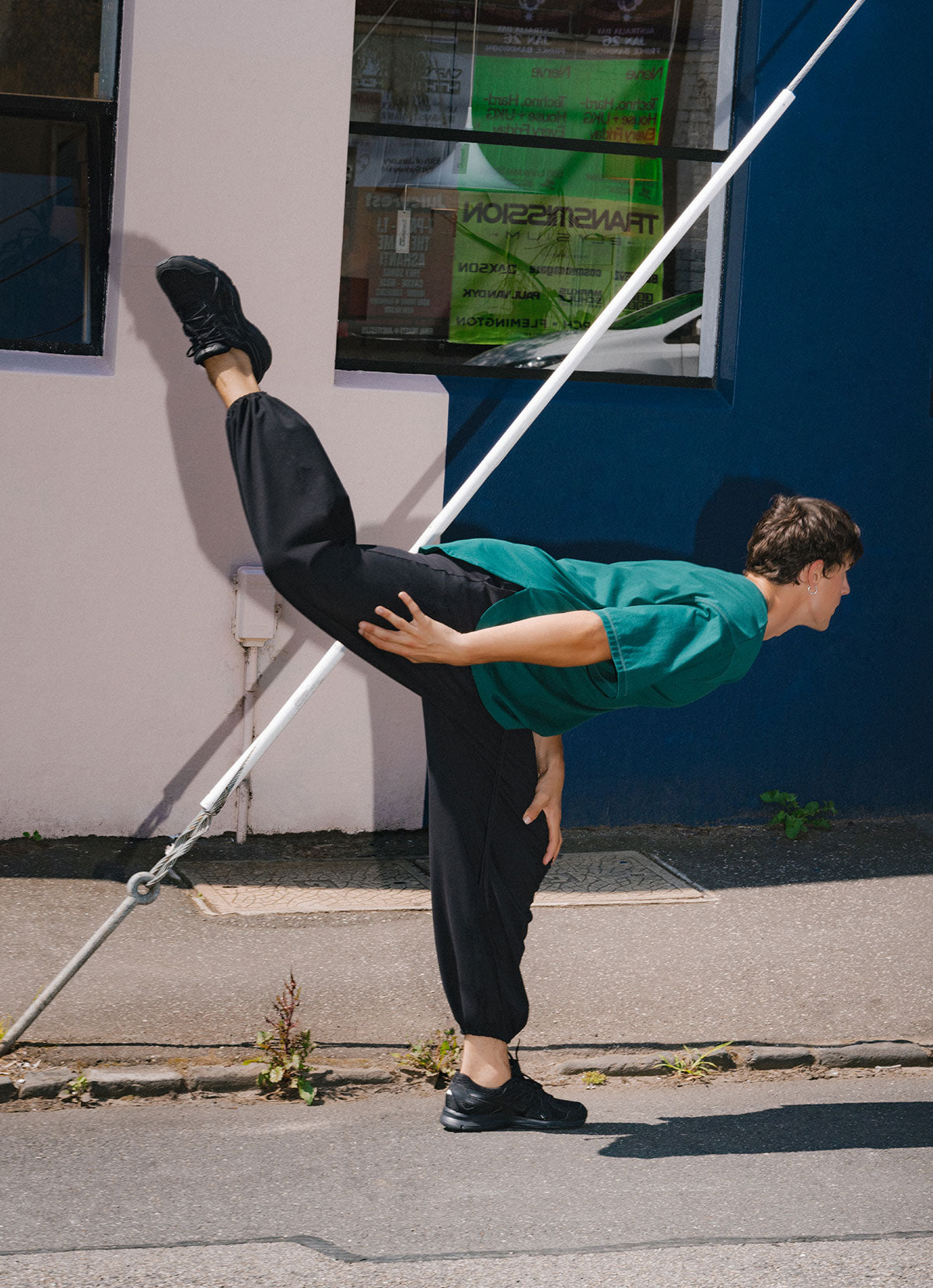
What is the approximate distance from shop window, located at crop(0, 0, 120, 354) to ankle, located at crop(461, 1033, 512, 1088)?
11.5 feet

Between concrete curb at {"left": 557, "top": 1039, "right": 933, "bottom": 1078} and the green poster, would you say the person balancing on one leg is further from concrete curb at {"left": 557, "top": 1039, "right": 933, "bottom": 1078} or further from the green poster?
the green poster

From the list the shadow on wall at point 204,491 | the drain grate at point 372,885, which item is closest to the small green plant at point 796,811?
the drain grate at point 372,885

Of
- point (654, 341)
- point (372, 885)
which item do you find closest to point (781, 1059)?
point (372, 885)

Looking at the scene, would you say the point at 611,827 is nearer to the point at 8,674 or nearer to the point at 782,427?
the point at 782,427

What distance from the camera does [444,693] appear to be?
3943mm

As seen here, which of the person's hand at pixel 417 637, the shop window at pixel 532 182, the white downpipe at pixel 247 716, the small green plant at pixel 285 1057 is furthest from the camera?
the shop window at pixel 532 182

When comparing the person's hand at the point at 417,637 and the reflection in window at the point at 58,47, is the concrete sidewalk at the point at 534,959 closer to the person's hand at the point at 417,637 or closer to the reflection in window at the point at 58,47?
the person's hand at the point at 417,637

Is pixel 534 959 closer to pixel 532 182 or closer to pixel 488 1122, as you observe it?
pixel 488 1122

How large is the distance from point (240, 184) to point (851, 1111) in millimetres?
4248

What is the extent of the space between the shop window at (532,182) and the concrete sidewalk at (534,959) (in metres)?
2.34

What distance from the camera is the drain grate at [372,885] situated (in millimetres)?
5844

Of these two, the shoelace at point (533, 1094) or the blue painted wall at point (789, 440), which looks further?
the blue painted wall at point (789, 440)

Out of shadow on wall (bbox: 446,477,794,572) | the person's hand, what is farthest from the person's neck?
shadow on wall (bbox: 446,477,794,572)

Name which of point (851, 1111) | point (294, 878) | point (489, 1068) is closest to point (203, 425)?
point (294, 878)
